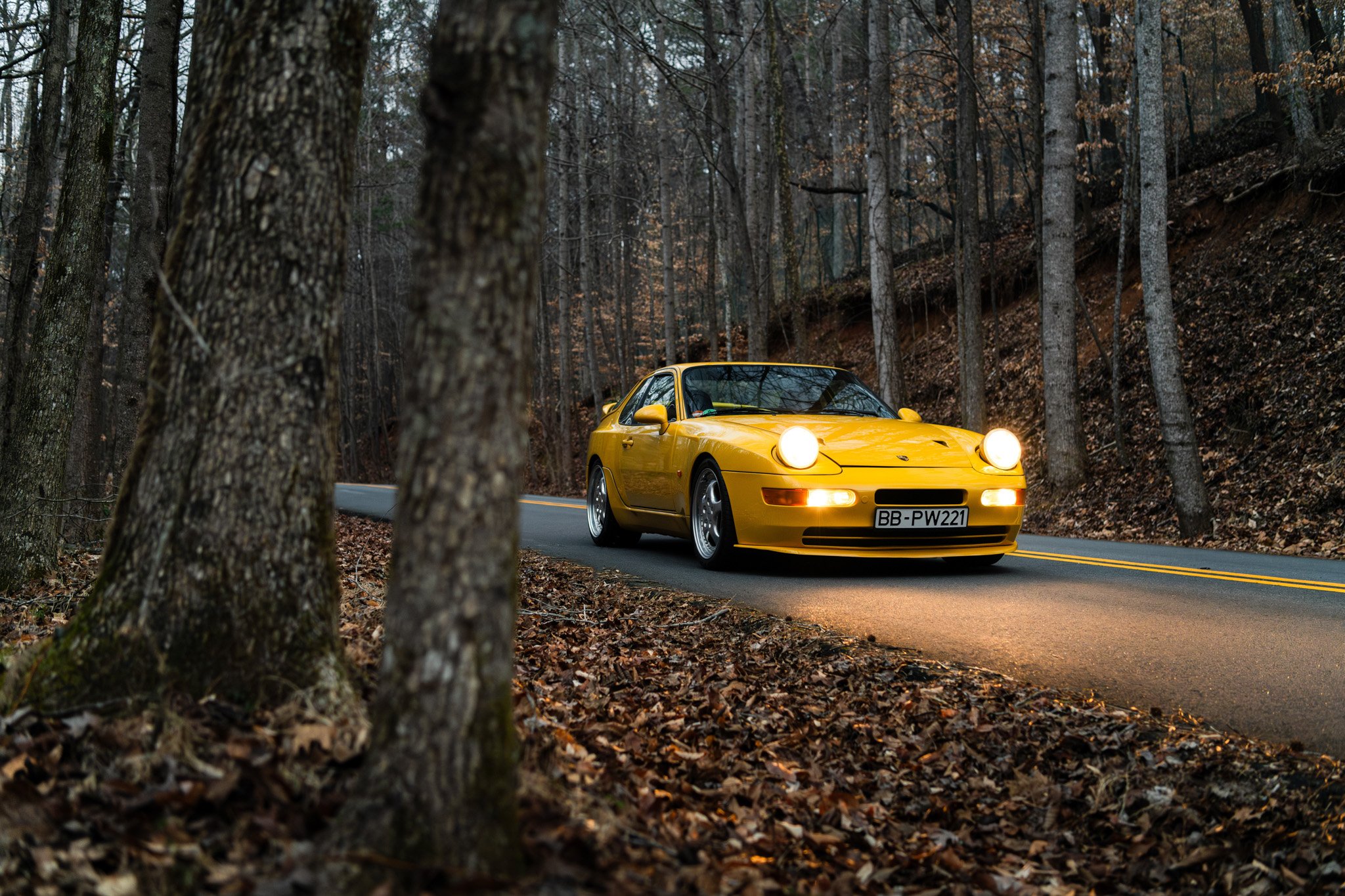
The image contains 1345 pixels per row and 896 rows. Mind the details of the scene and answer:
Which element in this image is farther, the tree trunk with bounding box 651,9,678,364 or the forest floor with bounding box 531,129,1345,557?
the tree trunk with bounding box 651,9,678,364

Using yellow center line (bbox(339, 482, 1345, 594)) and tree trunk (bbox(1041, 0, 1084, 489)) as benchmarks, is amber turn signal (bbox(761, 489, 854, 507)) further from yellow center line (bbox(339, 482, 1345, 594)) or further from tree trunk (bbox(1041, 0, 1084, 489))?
tree trunk (bbox(1041, 0, 1084, 489))

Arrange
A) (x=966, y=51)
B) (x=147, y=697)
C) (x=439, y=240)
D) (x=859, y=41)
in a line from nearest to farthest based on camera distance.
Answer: (x=439, y=240) < (x=147, y=697) < (x=966, y=51) < (x=859, y=41)

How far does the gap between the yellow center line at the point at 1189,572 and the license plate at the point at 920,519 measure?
161 centimetres

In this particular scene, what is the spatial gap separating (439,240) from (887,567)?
660 cm

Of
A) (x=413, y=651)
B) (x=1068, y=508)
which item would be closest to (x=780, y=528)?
(x=413, y=651)

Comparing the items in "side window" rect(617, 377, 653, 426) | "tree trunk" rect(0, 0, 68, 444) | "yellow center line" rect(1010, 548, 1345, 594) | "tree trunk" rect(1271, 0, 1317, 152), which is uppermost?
"tree trunk" rect(1271, 0, 1317, 152)

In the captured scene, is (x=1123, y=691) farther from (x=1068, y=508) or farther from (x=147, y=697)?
(x=1068, y=508)

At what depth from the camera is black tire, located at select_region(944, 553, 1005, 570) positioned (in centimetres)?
802

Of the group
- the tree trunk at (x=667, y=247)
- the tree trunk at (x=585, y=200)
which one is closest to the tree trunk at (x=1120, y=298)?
the tree trunk at (x=667, y=247)

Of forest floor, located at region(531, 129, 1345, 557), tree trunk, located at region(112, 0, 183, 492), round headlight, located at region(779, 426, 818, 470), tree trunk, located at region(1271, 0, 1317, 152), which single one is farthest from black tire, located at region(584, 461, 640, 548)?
tree trunk, located at region(1271, 0, 1317, 152)

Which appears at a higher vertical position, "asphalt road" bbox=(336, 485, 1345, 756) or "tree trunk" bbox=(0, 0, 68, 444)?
"tree trunk" bbox=(0, 0, 68, 444)

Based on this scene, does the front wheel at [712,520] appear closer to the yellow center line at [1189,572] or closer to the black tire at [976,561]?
the black tire at [976,561]

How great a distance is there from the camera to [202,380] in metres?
2.89

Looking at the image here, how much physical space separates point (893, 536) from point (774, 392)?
2.11 metres
